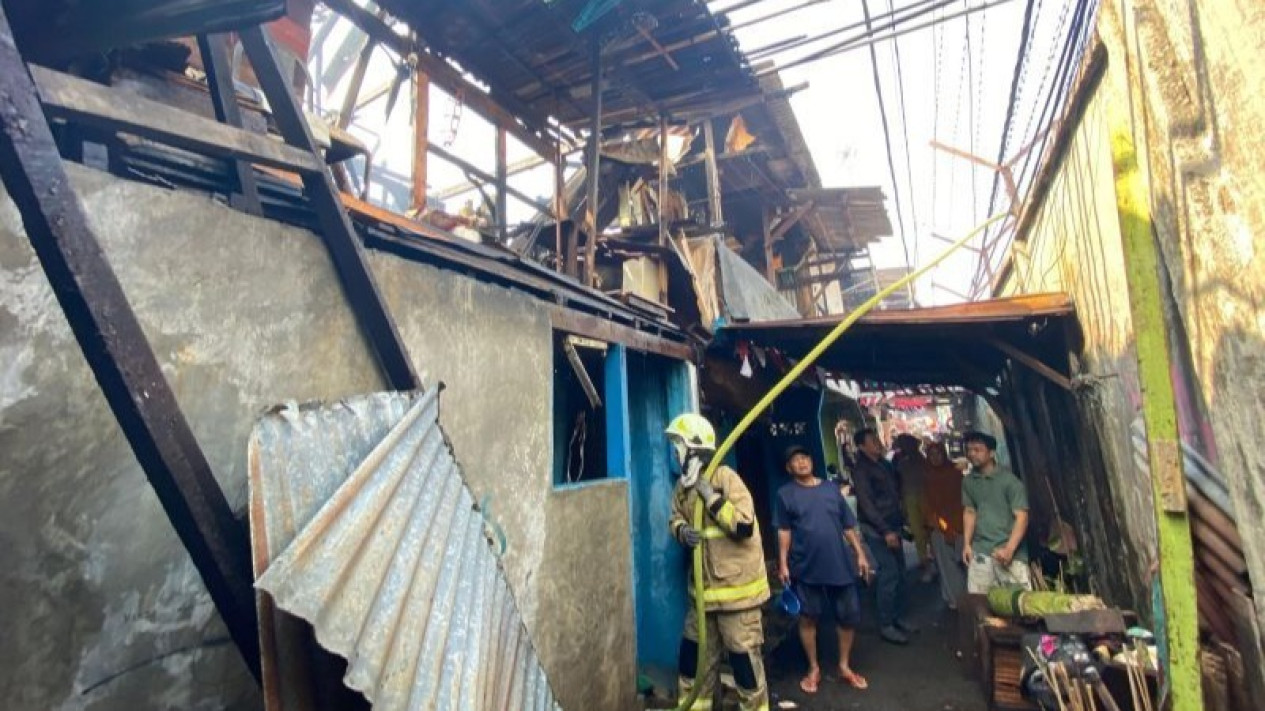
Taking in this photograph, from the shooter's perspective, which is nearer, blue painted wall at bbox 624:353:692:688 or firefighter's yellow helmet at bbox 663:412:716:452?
firefighter's yellow helmet at bbox 663:412:716:452

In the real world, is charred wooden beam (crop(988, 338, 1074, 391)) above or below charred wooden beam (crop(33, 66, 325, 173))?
below

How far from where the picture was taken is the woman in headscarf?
7012mm

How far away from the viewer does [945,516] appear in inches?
286

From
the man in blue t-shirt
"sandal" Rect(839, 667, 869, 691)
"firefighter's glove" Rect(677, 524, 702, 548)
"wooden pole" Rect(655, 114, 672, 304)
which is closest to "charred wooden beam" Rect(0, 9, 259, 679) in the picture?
"firefighter's glove" Rect(677, 524, 702, 548)

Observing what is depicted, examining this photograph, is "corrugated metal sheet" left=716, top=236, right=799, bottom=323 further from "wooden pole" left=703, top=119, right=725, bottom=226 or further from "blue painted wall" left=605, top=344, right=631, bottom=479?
"blue painted wall" left=605, top=344, right=631, bottom=479

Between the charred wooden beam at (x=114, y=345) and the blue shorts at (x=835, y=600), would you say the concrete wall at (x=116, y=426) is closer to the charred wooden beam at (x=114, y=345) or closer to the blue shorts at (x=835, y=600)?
the charred wooden beam at (x=114, y=345)

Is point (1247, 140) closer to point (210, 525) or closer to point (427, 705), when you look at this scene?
point (427, 705)

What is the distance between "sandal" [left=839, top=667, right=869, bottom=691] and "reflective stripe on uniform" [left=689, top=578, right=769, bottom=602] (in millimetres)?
1640

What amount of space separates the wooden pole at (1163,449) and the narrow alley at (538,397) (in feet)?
0.04

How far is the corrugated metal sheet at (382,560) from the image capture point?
1152 mm

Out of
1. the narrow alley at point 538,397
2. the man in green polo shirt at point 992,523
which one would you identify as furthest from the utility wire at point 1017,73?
the man in green polo shirt at point 992,523

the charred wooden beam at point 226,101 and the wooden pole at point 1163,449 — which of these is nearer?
the wooden pole at point 1163,449

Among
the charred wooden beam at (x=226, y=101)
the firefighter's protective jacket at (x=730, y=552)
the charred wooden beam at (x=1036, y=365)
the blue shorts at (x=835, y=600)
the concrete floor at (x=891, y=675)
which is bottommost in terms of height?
the concrete floor at (x=891, y=675)

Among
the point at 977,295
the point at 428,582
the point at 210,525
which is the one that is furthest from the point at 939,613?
the point at 977,295
